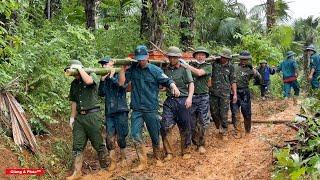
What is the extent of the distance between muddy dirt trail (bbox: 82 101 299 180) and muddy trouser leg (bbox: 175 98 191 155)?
25 cm

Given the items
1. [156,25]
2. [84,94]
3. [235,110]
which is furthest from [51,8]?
[84,94]

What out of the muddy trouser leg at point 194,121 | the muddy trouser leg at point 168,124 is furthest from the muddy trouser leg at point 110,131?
the muddy trouser leg at point 194,121

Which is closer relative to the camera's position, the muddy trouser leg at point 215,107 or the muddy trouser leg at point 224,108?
the muddy trouser leg at point 224,108

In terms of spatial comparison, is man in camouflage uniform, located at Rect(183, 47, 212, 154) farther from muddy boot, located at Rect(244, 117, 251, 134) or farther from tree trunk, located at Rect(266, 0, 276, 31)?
tree trunk, located at Rect(266, 0, 276, 31)

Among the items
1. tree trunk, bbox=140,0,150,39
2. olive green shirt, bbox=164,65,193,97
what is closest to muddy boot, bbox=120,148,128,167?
olive green shirt, bbox=164,65,193,97

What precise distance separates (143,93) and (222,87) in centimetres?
257

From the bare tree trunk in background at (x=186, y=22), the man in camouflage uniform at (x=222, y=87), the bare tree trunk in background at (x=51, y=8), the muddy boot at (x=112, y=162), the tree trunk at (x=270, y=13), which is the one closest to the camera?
the muddy boot at (x=112, y=162)

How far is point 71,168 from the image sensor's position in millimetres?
8031

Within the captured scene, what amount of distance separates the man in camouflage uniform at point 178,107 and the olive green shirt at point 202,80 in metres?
0.78

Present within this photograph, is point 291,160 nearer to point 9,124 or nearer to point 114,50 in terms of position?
point 9,124

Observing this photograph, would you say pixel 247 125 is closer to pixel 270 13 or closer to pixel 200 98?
pixel 200 98

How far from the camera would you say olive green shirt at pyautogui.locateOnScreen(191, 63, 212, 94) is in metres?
9.16

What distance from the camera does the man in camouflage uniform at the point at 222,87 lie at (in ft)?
32.3

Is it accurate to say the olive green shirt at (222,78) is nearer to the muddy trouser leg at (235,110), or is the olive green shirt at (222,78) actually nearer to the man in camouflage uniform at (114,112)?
the muddy trouser leg at (235,110)
